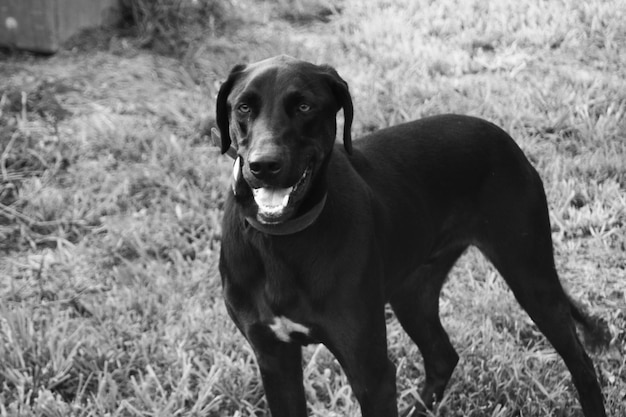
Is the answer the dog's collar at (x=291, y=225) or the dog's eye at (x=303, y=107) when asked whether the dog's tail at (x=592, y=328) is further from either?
the dog's eye at (x=303, y=107)

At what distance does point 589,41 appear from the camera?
6.75 metres

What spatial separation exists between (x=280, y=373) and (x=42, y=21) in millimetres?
4537

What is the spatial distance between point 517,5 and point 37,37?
369 cm

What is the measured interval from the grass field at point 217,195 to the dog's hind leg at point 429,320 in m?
0.11

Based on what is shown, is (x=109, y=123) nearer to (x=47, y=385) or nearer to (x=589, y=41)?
(x=47, y=385)

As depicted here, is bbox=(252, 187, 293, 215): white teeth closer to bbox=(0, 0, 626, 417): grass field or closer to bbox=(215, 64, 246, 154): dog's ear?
bbox=(215, 64, 246, 154): dog's ear

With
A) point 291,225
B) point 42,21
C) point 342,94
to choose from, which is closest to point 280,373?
point 291,225

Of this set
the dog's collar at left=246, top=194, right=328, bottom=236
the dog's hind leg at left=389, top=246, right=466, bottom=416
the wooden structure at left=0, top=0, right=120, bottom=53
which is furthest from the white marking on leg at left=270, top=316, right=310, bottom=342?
the wooden structure at left=0, top=0, right=120, bottom=53

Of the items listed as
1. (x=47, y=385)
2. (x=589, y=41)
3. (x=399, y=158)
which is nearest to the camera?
(x=399, y=158)

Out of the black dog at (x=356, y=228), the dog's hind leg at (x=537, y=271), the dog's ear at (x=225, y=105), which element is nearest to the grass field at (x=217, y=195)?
the dog's hind leg at (x=537, y=271)

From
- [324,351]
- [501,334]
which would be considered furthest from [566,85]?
[324,351]

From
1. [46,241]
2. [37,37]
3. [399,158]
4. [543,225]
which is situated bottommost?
[46,241]

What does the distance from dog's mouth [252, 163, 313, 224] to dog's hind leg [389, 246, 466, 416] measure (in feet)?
3.74

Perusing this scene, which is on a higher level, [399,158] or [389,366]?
[399,158]
